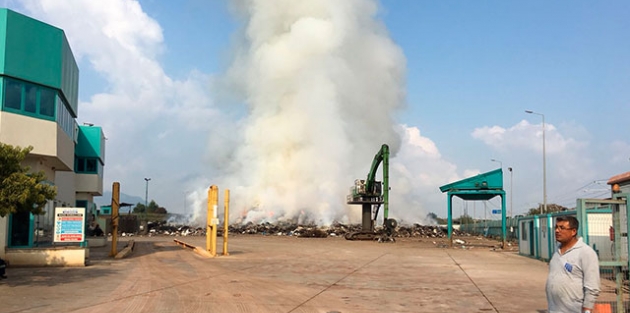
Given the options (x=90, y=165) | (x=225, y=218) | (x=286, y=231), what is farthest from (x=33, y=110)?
(x=286, y=231)

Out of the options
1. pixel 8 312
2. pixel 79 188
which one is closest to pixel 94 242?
pixel 79 188

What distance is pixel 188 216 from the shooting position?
86312 millimetres

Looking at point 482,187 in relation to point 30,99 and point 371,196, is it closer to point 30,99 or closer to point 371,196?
point 371,196

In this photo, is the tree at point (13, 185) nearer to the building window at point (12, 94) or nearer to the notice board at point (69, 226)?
Answer: the building window at point (12, 94)

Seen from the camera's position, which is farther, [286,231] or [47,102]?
[286,231]

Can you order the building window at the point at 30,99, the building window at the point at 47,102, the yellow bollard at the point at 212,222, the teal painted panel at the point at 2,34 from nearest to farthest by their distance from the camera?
the teal painted panel at the point at 2,34
the building window at the point at 30,99
the building window at the point at 47,102
the yellow bollard at the point at 212,222

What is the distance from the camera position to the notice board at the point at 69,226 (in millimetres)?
19062

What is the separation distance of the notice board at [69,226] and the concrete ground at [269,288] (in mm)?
1229

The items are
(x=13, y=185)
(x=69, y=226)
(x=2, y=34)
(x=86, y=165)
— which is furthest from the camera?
(x=86, y=165)

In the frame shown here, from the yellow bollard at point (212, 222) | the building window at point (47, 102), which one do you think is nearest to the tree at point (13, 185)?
the building window at point (47, 102)

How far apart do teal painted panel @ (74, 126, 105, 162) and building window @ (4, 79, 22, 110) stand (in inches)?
930

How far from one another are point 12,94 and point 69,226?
4.88m

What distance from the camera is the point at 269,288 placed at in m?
13.7

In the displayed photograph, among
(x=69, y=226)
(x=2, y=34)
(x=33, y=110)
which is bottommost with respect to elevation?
(x=69, y=226)
